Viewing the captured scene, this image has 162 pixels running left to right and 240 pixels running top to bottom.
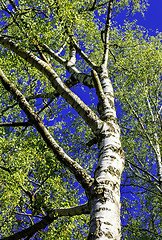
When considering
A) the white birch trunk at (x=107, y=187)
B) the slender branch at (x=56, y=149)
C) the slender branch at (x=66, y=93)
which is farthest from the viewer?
the slender branch at (x=66, y=93)

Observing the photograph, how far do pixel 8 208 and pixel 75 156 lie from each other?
6.54m

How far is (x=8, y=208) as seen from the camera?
8.65m

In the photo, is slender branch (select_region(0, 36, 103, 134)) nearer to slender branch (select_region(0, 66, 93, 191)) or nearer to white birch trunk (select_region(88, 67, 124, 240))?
white birch trunk (select_region(88, 67, 124, 240))

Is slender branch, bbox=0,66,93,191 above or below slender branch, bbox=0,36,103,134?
below

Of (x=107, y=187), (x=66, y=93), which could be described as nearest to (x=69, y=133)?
(x=66, y=93)

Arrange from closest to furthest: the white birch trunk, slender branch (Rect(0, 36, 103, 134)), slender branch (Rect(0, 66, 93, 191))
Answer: the white birch trunk
slender branch (Rect(0, 66, 93, 191))
slender branch (Rect(0, 36, 103, 134))

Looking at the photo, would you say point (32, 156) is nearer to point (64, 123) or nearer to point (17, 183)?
point (17, 183)

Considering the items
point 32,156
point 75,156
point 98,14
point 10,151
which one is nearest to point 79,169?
→ point 32,156

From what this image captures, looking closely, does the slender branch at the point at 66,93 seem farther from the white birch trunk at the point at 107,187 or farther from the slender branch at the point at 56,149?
the slender branch at the point at 56,149

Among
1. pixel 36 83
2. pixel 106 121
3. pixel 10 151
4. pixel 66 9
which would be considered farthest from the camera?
pixel 36 83

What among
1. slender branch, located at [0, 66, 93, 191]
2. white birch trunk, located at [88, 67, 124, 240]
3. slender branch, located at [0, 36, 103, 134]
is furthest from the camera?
slender branch, located at [0, 36, 103, 134]

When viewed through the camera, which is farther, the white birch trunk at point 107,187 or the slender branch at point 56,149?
the slender branch at point 56,149

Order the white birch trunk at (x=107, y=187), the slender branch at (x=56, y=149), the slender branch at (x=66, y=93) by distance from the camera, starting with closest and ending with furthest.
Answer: the white birch trunk at (x=107, y=187) < the slender branch at (x=56, y=149) < the slender branch at (x=66, y=93)

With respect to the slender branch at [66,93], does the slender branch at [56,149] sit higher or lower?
lower
